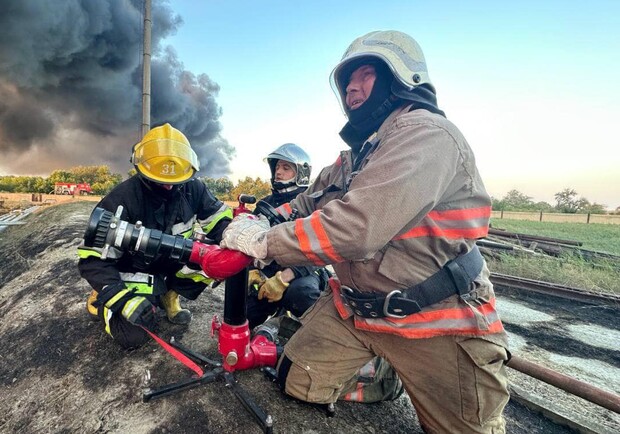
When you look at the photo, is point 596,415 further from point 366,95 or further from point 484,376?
point 366,95

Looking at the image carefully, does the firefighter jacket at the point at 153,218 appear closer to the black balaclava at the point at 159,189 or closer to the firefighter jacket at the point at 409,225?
the black balaclava at the point at 159,189

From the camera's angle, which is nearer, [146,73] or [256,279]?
[256,279]

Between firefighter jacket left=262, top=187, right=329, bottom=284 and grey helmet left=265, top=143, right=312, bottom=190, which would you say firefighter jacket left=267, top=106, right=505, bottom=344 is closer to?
firefighter jacket left=262, top=187, right=329, bottom=284

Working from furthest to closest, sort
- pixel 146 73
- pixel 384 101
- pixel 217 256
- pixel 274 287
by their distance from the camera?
pixel 146 73 < pixel 274 287 < pixel 384 101 < pixel 217 256

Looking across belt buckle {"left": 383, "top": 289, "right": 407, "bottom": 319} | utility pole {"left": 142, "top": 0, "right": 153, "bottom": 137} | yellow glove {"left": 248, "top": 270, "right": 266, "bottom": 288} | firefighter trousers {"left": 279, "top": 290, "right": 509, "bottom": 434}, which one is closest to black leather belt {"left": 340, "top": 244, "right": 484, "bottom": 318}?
belt buckle {"left": 383, "top": 289, "right": 407, "bottom": 319}

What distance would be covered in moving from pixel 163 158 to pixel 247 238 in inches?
51.3

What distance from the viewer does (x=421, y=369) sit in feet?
5.55

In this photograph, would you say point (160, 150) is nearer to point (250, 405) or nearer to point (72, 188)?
point (250, 405)

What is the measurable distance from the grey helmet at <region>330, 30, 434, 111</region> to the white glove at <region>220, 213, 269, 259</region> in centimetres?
106

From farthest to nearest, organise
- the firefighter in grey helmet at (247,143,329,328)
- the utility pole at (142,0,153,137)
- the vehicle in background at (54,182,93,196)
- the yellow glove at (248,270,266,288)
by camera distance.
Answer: the vehicle in background at (54,182,93,196) → the utility pole at (142,0,153,137) → the yellow glove at (248,270,266,288) → the firefighter in grey helmet at (247,143,329,328)

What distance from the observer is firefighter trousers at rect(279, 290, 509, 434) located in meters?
1.56

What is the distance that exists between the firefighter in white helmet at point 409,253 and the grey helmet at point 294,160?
6.34 feet

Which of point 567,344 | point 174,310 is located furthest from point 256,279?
point 567,344

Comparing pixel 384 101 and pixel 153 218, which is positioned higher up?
pixel 384 101
